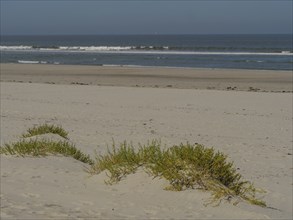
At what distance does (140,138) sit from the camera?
11.1m

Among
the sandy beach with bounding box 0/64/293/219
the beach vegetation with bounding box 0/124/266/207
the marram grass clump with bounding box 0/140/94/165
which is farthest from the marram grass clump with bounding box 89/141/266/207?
the marram grass clump with bounding box 0/140/94/165

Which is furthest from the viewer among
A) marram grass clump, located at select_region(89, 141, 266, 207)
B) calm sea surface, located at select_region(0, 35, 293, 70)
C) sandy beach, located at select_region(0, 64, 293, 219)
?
calm sea surface, located at select_region(0, 35, 293, 70)

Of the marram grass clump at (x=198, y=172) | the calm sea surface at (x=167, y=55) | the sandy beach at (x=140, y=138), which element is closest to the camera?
the sandy beach at (x=140, y=138)

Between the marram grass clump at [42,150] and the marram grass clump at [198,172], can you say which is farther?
the marram grass clump at [42,150]

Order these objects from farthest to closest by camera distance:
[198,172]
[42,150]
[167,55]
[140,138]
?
[167,55] < [140,138] < [42,150] < [198,172]

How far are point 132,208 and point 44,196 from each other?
99 centimetres

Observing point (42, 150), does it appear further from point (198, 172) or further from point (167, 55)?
point (167, 55)

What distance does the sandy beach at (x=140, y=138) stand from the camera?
5.52 m

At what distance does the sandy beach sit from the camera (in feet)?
18.1

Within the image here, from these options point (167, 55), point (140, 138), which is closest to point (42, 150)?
point (140, 138)

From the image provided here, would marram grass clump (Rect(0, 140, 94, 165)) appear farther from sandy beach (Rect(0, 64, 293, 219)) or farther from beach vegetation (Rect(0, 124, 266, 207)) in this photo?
beach vegetation (Rect(0, 124, 266, 207))

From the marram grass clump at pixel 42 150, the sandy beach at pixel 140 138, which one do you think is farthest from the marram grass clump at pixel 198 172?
the marram grass clump at pixel 42 150

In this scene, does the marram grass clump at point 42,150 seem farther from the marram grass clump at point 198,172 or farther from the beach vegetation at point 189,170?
the marram grass clump at point 198,172

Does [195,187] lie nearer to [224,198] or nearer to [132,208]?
[224,198]
